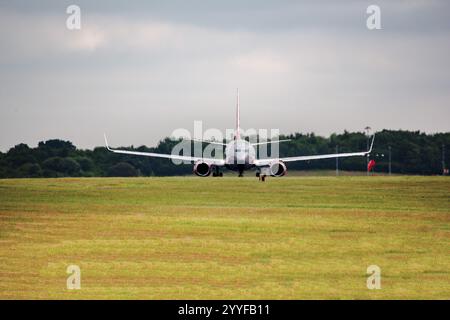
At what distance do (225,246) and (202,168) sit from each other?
201ft

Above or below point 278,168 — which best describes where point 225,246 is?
below

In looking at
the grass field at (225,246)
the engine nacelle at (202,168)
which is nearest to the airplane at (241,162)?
the engine nacelle at (202,168)

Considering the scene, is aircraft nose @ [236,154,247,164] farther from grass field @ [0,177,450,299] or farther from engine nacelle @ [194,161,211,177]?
grass field @ [0,177,450,299]

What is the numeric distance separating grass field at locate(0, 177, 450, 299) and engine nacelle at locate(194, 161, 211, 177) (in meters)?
31.0

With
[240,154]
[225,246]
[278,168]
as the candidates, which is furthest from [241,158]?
[225,246]

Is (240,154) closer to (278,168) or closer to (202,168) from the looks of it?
(202,168)

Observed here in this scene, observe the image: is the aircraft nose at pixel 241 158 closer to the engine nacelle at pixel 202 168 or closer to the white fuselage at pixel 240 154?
the white fuselage at pixel 240 154

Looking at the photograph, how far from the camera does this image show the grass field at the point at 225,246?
33531mm

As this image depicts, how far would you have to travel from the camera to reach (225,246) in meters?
43.2

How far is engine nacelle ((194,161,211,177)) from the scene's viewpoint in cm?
10399

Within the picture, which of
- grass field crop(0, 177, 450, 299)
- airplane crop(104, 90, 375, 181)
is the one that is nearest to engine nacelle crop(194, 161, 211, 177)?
airplane crop(104, 90, 375, 181)

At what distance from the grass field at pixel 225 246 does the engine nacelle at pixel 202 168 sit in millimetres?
30988
